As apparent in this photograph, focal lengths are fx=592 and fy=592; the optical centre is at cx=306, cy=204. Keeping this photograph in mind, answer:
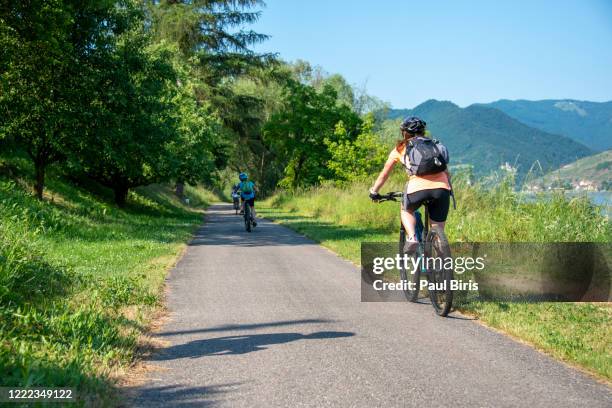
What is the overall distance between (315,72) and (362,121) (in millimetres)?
26861

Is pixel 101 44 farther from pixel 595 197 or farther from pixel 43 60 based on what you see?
pixel 595 197

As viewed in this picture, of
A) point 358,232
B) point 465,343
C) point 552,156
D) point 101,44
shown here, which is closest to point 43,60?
point 101,44

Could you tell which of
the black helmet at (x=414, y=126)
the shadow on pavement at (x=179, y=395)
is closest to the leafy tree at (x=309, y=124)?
the black helmet at (x=414, y=126)

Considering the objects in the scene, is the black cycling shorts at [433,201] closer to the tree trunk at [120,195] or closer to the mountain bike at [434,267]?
the mountain bike at [434,267]

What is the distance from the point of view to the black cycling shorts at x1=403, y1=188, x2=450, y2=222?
6.91 meters

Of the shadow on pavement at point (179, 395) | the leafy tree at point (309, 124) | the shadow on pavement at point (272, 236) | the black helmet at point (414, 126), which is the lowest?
the shadow on pavement at point (272, 236)

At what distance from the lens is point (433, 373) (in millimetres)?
4695

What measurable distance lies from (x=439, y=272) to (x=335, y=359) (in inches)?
89.2

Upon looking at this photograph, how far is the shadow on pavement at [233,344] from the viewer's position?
17.4ft

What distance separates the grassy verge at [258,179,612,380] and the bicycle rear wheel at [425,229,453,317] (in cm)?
47

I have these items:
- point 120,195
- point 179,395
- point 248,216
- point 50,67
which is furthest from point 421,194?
point 120,195

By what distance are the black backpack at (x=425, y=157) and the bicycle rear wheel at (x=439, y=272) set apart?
74 cm

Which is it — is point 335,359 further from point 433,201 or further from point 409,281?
point 409,281
